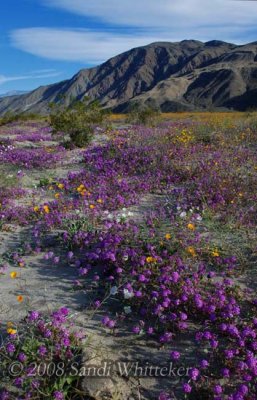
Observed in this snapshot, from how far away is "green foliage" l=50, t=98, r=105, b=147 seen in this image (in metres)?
13.8

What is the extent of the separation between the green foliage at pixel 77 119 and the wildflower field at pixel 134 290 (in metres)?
5.96

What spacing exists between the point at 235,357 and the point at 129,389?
813 millimetres

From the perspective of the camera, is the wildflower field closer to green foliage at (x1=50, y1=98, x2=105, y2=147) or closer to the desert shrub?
the desert shrub

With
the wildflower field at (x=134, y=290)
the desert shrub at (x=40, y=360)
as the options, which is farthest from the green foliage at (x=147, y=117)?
the desert shrub at (x=40, y=360)

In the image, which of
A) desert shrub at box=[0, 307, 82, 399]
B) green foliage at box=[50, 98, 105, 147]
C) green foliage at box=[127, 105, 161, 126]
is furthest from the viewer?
green foliage at box=[127, 105, 161, 126]

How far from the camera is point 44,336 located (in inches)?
134

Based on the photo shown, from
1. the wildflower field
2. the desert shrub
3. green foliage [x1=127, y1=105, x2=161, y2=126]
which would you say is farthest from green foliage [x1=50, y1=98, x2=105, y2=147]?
the desert shrub

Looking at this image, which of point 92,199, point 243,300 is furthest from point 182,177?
point 243,300

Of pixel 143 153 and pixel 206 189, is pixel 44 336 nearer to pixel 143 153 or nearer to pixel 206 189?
pixel 206 189

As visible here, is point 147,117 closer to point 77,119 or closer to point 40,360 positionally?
point 77,119

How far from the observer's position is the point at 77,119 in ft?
45.7

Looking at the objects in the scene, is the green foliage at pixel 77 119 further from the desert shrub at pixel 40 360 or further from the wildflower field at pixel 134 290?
the desert shrub at pixel 40 360

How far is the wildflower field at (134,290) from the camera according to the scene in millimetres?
3133

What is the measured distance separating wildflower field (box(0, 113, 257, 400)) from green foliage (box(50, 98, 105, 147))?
5960mm
